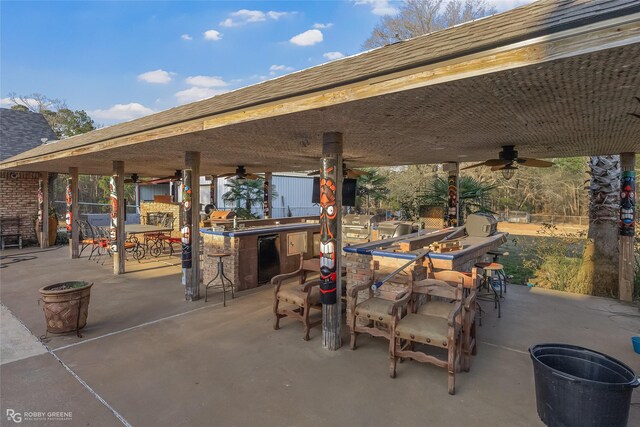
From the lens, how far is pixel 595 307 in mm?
5574

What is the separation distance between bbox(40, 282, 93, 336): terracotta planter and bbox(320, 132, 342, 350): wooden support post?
3.01 meters

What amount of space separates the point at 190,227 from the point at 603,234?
7.70 m

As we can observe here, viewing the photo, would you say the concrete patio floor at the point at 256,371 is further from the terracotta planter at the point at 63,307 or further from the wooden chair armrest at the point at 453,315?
the wooden chair armrest at the point at 453,315

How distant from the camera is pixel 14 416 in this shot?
2.64m

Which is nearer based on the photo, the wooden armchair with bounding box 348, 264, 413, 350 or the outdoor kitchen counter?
the wooden armchair with bounding box 348, 264, 413, 350

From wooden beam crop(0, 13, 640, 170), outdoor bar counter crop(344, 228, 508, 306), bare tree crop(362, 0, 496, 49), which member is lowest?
outdoor bar counter crop(344, 228, 508, 306)

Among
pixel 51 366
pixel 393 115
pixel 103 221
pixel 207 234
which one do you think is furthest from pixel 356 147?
pixel 103 221

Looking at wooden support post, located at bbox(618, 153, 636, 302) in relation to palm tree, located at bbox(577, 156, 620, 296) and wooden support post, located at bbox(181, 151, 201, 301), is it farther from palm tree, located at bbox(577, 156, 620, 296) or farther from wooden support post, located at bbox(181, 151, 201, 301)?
wooden support post, located at bbox(181, 151, 201, 301)

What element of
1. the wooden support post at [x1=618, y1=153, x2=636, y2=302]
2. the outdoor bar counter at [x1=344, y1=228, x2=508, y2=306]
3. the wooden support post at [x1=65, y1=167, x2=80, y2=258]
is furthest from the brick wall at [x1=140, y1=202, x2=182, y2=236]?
the wooden support post at [x1=618, y1=153, x2=636, y2=302]

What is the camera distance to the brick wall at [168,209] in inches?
485

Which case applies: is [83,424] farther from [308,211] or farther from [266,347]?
[308,211]

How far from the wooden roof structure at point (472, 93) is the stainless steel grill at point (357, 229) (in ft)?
11.1

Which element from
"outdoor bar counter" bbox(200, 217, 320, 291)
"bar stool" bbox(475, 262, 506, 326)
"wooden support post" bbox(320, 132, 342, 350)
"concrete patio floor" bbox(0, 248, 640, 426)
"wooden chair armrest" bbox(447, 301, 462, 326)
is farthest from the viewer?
"outdoor bar counter" bbox(200, 217, 320, 291)

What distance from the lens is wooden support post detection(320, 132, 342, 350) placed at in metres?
3.83
